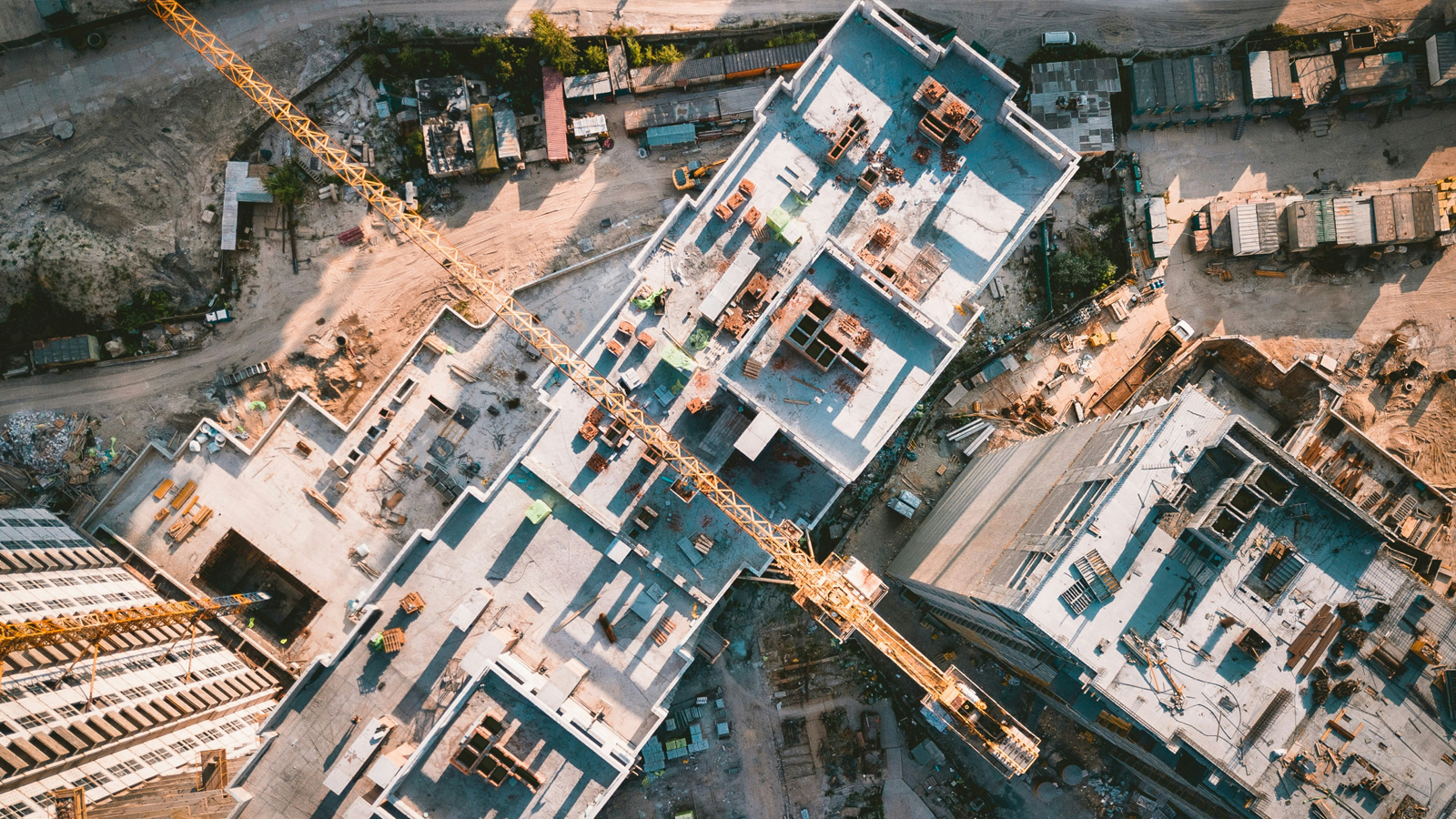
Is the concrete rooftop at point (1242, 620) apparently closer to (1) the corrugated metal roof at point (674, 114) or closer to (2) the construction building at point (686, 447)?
(2) the construction building at point (686, 447)

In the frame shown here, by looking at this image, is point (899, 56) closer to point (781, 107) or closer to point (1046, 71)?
point (781, 107)

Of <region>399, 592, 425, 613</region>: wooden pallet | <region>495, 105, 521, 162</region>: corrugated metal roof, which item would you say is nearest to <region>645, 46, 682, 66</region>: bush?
<region>495, 105, 521, 162</region>: corrugated metal roof

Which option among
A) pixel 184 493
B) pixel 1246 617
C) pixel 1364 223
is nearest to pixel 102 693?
pixel 184 493

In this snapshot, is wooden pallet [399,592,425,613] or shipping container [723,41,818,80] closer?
wooden pallet [399,592,425,613]

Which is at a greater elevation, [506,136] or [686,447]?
Answer: [506,136]

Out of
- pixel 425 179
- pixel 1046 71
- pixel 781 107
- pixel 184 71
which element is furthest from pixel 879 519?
pixel 184 71

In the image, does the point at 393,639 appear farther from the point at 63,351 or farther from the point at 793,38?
the point at 793,38

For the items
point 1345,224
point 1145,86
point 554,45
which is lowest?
point 554,45

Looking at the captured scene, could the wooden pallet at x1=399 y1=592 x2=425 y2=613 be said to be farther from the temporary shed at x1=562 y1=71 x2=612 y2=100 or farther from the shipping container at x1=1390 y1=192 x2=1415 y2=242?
the shipping container at x1=1390 y1=192 x2=1415 y2=242
